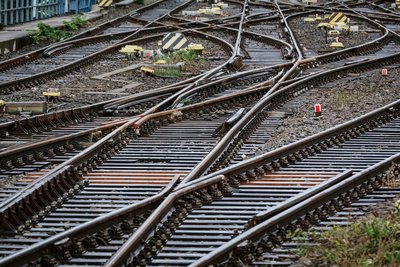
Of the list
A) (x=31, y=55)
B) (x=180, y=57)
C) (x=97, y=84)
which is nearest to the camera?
(x=97, y=84)

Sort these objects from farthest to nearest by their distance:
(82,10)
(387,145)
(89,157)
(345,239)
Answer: (82,10) < (387,145) < (89,157) < (345,239)

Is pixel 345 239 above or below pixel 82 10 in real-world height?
above

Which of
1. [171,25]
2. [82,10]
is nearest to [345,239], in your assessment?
[171,25]

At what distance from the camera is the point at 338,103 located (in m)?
16.2

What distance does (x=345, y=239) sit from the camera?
8070mm

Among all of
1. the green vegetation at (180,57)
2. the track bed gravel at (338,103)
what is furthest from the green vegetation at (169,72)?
the track bed gravel at (338,103)

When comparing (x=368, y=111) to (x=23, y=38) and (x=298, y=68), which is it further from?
(x=23, y=38)

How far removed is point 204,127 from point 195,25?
666 inches

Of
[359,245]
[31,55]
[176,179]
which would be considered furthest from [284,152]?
[31,55]

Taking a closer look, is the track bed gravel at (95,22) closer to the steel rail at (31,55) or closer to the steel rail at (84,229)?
the steel rail at (31,55)

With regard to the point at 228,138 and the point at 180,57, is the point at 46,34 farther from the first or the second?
the point at 228,138

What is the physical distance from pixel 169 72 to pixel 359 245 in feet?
39.6

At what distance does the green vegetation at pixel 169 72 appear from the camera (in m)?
19.5

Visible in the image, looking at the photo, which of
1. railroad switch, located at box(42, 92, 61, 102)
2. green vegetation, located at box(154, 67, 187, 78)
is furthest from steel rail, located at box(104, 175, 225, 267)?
green vegetation, located at box(154, 67, 187, 78)
